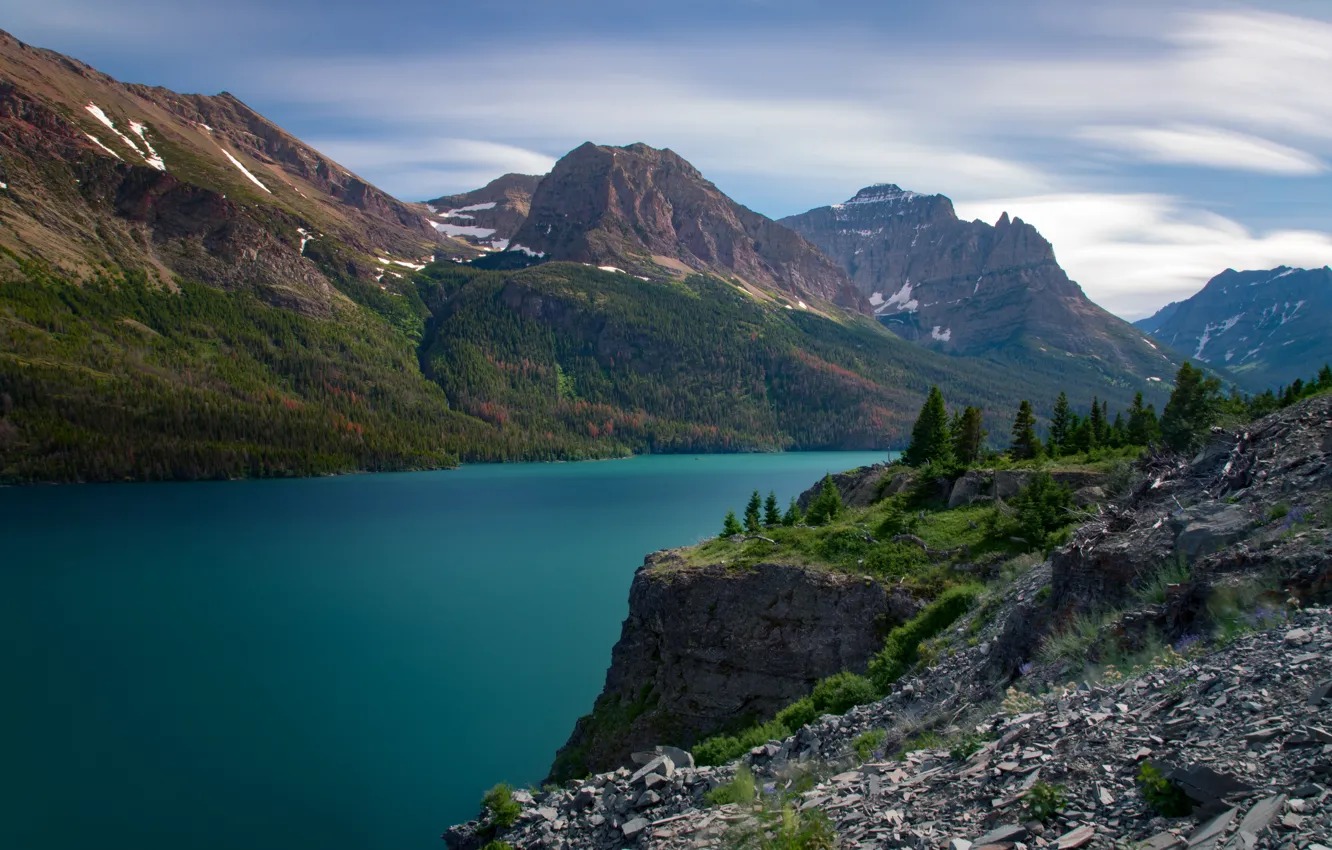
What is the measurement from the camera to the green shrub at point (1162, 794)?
20.7 feet

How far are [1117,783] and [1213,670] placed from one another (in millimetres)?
2001

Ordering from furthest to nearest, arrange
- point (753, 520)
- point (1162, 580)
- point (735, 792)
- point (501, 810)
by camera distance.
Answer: point (753, 520), point (501, 810), point (1162, 580), point (735, 792)

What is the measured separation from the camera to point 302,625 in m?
46.8

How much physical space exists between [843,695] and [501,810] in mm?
7600

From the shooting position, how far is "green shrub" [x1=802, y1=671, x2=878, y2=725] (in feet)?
56.5

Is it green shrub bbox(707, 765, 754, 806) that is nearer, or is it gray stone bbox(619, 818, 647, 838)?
green shrub bbox(707, 765, 754, 806)

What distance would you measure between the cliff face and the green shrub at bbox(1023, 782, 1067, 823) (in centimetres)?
1495

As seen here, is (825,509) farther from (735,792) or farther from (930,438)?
(735,792)

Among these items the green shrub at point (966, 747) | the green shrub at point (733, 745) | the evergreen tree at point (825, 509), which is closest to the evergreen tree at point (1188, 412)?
the evergreen tree at point (825, 509)

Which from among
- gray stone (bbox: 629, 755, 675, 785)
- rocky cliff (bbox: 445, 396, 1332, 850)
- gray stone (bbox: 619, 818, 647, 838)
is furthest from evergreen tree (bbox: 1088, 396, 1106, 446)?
gray stone (bbox: 619, 818, 647, 838)

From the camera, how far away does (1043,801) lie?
6945 millimetres

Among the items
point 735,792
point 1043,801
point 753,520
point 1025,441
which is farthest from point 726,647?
point 1025,441

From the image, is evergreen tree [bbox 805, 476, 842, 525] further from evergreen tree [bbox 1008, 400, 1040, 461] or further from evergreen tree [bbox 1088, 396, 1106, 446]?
evergreen tree [bbox 1088, 396, 1106, 446]

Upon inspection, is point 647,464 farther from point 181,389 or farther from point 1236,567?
point 1236,567
